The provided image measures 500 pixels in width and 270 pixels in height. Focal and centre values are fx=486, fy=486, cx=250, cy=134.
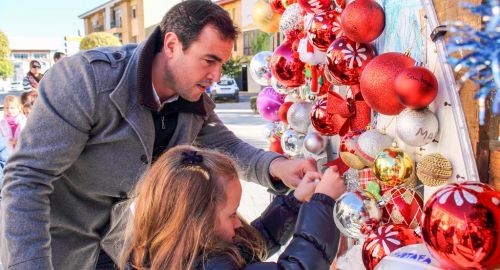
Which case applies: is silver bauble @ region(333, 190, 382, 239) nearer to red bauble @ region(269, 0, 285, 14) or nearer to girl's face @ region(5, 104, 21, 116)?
red bauble @ region(269, 0, 285, 14)

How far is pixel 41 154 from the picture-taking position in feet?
5.07

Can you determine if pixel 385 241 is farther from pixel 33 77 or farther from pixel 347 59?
pixel 33 77

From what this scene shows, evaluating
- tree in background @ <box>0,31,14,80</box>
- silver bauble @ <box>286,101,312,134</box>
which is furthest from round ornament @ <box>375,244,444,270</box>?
tree in background @ <box>0,31,14,80</box>

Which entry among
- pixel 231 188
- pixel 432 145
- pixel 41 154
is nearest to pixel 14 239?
pixel 41 154

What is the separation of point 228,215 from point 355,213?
0.46m

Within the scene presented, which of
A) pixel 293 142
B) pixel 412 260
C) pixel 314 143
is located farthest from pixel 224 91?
pixel 412 260

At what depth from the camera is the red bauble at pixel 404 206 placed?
5.67 feet

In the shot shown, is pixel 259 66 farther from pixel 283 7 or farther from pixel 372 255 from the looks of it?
pixel 372 255

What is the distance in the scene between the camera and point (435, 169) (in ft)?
4.93

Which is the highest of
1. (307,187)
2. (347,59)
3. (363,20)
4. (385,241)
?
(363,20)

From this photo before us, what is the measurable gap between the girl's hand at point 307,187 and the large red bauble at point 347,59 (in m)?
0.45

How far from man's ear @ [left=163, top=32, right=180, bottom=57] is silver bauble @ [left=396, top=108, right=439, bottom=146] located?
0.89 meters

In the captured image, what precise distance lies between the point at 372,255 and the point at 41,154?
1.09 m

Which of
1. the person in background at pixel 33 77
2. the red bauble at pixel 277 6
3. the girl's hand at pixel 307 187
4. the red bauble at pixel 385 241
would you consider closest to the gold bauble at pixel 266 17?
the red bauble at pixel 277 6
